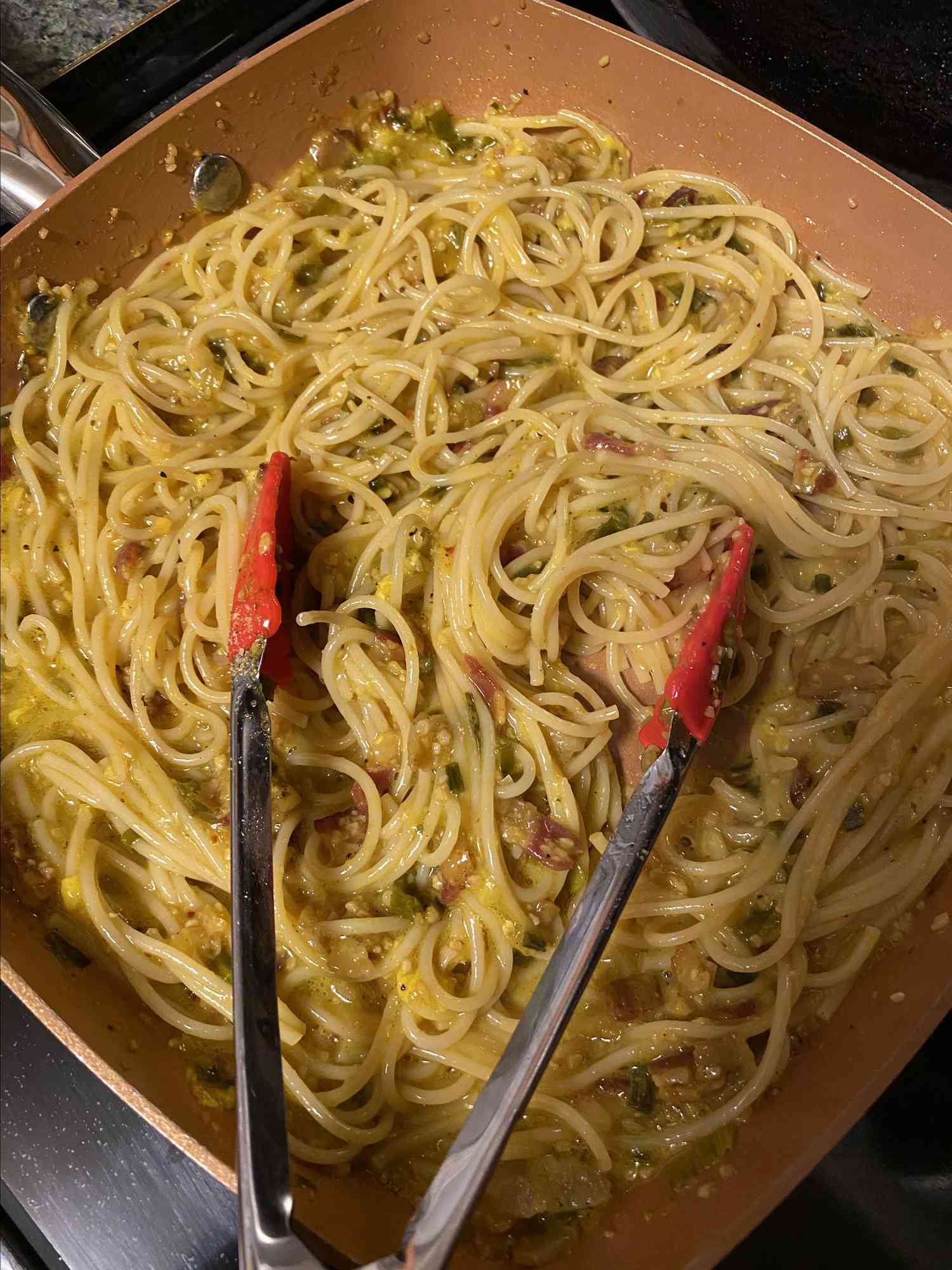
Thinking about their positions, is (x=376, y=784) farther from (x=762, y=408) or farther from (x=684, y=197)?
(x=684, y=197)

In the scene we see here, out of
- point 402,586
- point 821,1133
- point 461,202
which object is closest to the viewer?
point 821,1133

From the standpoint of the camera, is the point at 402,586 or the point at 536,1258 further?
the point at 402,586

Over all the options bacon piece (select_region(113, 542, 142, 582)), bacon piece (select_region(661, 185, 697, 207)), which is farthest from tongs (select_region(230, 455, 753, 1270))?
bacon piece (select_region(661, 185, 697, 207))

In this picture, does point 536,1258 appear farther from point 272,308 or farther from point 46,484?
point 272,308

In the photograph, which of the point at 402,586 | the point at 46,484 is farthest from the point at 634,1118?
the point at 46,484

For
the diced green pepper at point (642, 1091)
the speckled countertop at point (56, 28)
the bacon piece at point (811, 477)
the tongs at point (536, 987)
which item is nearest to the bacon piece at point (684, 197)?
the bacon piece at point (811, 477)

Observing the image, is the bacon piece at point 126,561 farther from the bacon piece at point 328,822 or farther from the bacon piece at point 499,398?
the bacon piece at point 499,398

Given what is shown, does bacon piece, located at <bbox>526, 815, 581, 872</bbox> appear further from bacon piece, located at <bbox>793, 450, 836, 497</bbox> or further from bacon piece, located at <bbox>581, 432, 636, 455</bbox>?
bacon piece, located at <bbox>793, 450, 836, 497</bbox>
